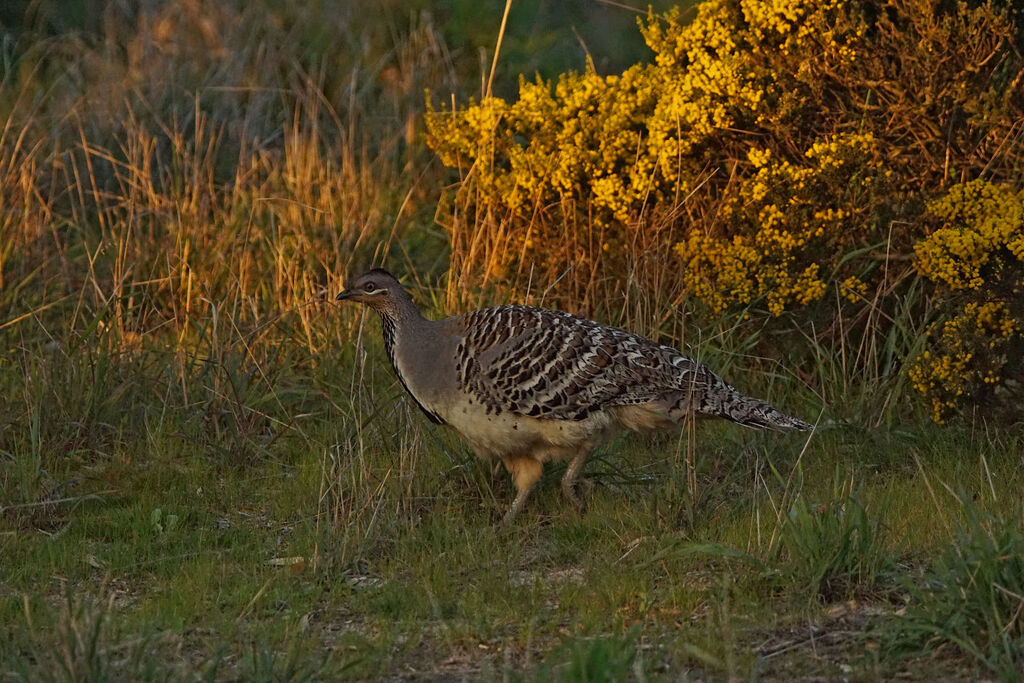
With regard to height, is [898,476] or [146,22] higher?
[146,22]

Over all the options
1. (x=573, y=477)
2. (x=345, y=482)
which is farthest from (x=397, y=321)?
(x=573, y=477)

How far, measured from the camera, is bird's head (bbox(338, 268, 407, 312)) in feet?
20.5

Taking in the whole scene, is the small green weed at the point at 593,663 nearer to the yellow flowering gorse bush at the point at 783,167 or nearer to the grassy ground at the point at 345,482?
the grassy ground at the point at 345,482

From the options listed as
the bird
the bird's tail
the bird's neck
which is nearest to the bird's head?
the bird's neck

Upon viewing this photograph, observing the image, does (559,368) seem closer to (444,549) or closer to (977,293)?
(444,549)

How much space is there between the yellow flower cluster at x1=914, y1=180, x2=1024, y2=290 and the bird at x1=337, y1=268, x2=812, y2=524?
3.99 feet

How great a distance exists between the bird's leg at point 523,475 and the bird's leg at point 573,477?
0.13 meters

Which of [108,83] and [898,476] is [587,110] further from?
[108,83]

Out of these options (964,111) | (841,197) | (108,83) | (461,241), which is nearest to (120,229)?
(108,83)

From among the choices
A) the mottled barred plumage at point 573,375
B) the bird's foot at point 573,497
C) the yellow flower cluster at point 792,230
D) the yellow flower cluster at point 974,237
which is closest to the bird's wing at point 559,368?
the mottled barred plumage at point 573,375

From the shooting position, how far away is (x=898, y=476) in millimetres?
6297

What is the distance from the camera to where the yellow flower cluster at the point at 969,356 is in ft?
20.6

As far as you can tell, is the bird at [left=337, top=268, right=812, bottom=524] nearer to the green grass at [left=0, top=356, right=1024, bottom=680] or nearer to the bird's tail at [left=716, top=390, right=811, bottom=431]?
the bird's tail at [left=716, top=390, right=811, bottom=431]

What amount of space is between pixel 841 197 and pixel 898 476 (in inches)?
62.9
